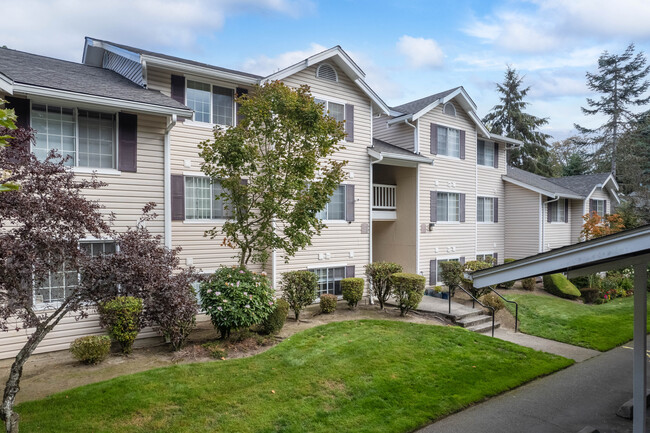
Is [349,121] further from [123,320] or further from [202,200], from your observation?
[123,320]

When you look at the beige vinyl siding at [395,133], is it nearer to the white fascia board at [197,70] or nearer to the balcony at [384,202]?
the balcony at [384,202]

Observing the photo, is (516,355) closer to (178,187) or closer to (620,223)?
(178,187)

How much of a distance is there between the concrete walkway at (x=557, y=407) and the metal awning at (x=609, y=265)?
5.43 ft

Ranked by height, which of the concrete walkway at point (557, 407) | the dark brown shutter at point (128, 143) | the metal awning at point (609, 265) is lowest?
the concrete walkway at point (557, 407)

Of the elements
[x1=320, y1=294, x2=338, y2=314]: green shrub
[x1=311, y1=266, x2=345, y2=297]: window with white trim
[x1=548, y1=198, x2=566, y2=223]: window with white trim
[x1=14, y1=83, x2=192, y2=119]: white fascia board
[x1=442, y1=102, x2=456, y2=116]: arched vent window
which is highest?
[x1=442, y1=102, x2=456, y2=116]: arched vent window

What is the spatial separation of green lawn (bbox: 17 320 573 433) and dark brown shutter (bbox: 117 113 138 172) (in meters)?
5.14

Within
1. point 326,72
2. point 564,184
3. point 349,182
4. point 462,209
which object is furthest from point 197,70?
point 564,184

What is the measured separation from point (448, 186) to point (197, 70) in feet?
40.8

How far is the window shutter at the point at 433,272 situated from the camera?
17922 mm

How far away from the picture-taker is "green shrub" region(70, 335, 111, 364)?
27.2ft

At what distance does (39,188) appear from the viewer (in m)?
5.18

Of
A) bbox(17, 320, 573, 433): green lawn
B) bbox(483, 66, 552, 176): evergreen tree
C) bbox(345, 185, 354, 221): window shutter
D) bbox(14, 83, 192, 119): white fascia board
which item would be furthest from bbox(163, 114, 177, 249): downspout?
bbox(483, 66, 552, 176): evergreen tree

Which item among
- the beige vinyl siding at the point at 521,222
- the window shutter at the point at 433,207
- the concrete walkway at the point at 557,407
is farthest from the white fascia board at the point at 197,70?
the beige vinyl siding at the point at 521,222

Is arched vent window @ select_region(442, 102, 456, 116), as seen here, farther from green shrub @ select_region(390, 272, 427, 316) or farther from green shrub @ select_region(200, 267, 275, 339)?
green shrub @ select_region(200, 267, 275, 339)
